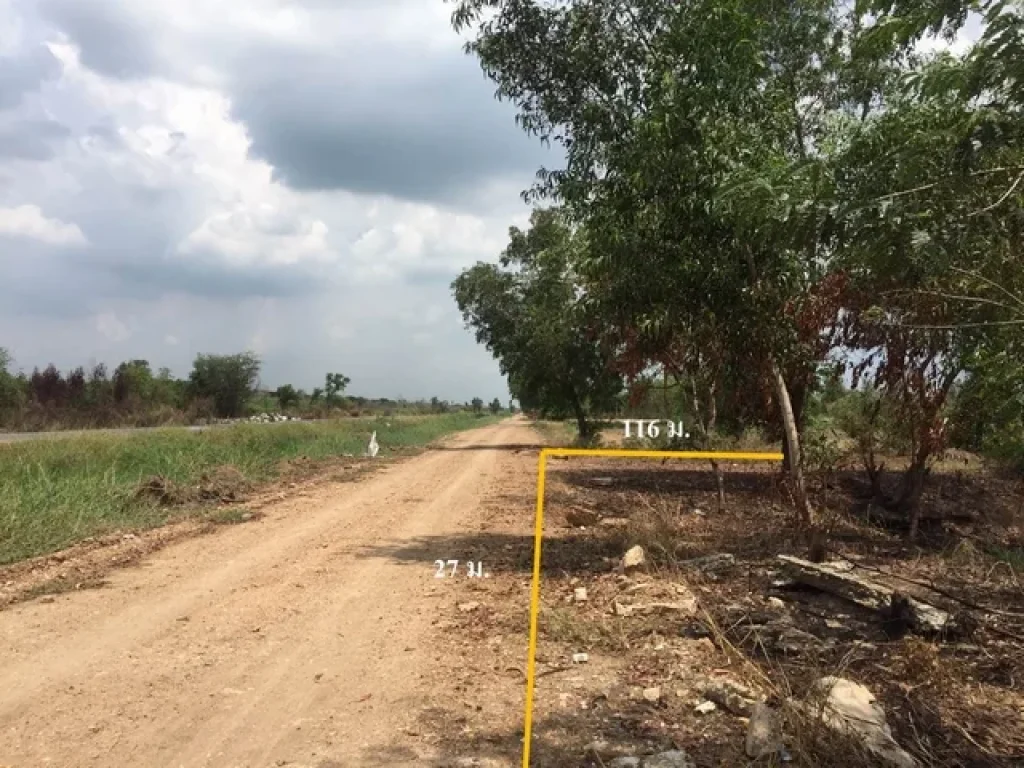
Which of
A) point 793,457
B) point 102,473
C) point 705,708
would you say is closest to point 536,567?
point 705,708

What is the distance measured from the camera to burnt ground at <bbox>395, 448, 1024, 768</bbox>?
15.8 ft

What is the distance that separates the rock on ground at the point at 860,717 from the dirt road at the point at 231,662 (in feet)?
7.37

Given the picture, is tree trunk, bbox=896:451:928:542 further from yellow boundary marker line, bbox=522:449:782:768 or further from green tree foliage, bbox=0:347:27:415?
green tree foliage, bbox=0:347:27:415

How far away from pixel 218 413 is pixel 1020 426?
6244cm

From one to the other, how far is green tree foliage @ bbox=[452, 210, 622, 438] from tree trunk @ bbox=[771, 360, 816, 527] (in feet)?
67.9

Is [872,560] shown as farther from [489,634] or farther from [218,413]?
[218,413]

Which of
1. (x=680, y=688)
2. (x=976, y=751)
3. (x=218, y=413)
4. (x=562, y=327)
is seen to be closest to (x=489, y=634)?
(x=680, y=688)

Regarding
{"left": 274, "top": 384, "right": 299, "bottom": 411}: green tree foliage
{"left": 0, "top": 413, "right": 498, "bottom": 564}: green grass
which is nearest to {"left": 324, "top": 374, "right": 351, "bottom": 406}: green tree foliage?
{"left": 274, "top": 384, "right": 299, "bottom": 411}: green tree foliage

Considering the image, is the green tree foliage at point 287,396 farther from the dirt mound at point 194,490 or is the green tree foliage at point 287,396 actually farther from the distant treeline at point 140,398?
the dirt mound at point 194,490

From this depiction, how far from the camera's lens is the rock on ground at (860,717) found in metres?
4.33

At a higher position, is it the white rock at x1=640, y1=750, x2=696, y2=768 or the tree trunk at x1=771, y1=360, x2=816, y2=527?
the tree trunk at x1=771, y1=360, x2=816, y2=527

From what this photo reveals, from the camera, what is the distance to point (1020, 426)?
10578mm

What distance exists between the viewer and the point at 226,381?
6750cm

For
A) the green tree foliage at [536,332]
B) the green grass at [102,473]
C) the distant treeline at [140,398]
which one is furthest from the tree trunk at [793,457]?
the distant treeline at [140,398]
